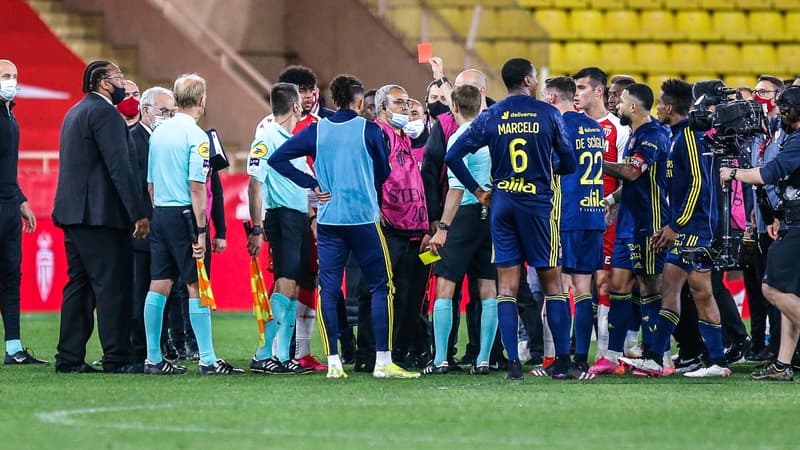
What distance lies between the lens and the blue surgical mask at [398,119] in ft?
32.4

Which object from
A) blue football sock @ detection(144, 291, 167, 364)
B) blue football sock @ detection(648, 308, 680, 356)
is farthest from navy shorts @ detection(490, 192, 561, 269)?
blue football sock @ detection(144, 291, 167, 364)

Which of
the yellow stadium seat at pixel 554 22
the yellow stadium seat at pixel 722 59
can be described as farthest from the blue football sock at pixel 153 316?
the yellow stadium seat at pixel 722 59

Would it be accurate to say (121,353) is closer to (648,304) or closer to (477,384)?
(477,384)

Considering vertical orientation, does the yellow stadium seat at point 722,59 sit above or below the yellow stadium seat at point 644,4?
below

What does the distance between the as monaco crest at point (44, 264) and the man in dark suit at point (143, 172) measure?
5.51 meters

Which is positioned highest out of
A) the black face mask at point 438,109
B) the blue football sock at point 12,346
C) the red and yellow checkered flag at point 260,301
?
the black face mask at point 438,109

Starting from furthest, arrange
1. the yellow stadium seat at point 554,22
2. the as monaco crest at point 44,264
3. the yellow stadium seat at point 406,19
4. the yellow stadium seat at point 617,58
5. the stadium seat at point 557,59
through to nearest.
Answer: the yellow stadium seat at point 554,22
the yellow stadium seat at point 617,58
the stadium seat at point 557,59
the yellow stadium seat at point 406,19
the as monaco crest at point 44,264

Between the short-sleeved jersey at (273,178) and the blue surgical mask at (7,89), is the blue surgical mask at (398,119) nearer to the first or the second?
the short-sleeved jersey at (273,178)

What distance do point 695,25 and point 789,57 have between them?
151 cm

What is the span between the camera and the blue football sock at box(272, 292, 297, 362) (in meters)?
9.87

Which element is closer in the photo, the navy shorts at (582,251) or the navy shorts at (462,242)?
the navy shorts at (582,251)

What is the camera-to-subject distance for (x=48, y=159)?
17.0 meters

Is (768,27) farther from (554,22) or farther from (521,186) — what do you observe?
(521,186)

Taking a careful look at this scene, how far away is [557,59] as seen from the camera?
20.9m
